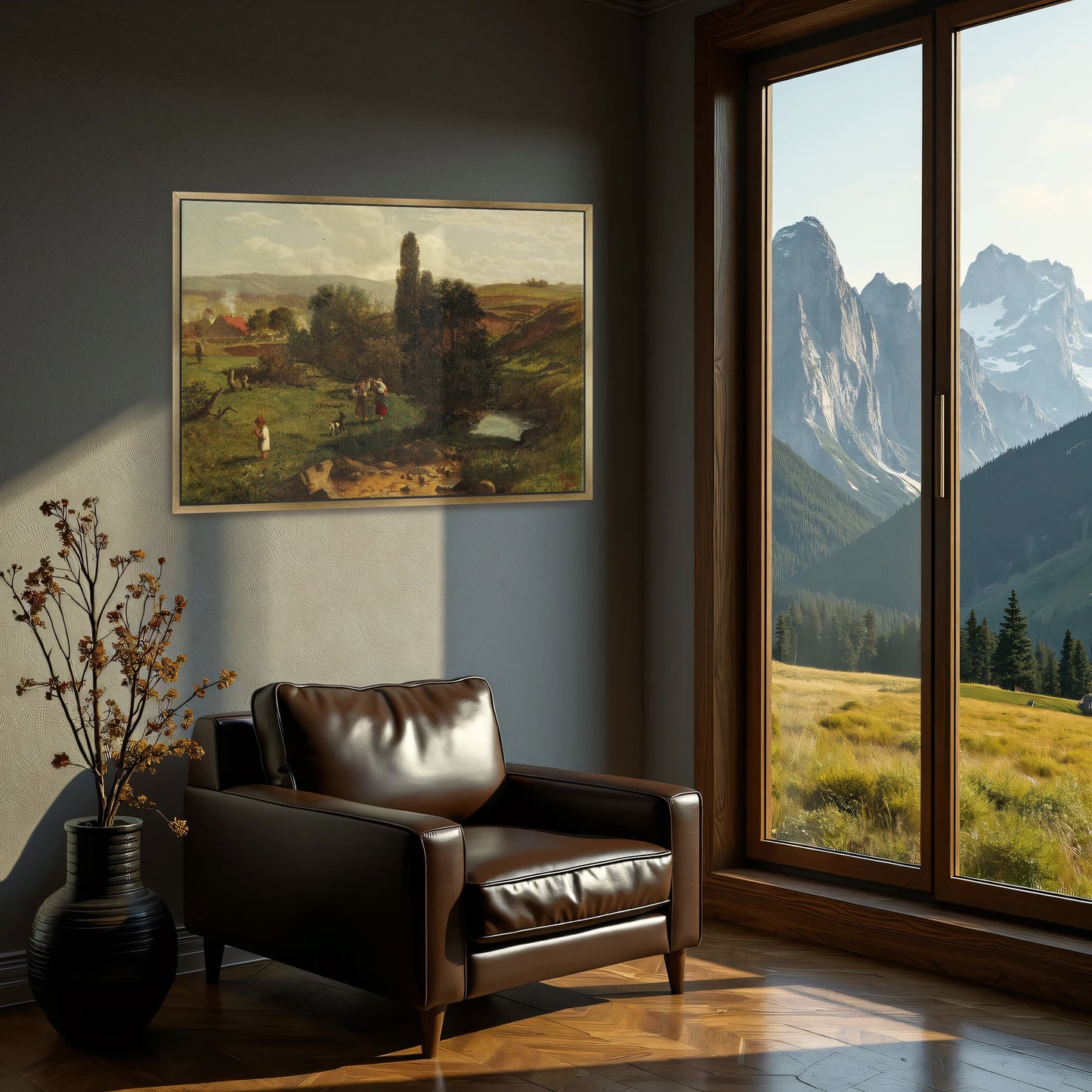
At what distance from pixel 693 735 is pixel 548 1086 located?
1727 millimetres

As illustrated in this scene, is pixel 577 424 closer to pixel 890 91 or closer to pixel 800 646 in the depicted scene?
pixel 800 646

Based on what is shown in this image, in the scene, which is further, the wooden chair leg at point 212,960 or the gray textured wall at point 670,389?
the gray textured wall at point 670,389

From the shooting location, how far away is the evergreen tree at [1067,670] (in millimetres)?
3668

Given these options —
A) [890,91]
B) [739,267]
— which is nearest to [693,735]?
[739,267]

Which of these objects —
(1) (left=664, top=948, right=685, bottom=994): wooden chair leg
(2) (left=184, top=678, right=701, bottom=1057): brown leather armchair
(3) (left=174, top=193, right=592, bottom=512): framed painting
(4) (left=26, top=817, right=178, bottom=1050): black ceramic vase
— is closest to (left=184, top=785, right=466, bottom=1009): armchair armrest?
(2) (left=184, top=678, right=701, bottom=1057): brown leather armchair

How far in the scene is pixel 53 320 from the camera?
3555mm

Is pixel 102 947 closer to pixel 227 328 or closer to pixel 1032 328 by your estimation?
pixel 227 328

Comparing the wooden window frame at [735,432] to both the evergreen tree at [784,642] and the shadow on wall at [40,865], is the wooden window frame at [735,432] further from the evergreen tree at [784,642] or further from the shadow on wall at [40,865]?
the shadow on wall at [40,865]

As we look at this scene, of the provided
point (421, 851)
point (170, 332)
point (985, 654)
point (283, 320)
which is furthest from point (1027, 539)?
point (170, 332)

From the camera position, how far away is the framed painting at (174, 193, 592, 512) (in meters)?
3.82

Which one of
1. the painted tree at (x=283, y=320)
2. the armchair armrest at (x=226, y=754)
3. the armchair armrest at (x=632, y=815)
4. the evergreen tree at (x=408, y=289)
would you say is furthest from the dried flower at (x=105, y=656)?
the evergreen tree at (x=408, y=289)

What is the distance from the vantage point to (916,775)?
402cm

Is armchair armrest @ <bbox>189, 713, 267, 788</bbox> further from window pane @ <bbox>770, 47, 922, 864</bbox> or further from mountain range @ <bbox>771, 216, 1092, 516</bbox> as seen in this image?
mountain range @ <bbox>771, 216, 1092, 516</bbox>

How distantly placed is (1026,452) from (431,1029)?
7.55 feet
